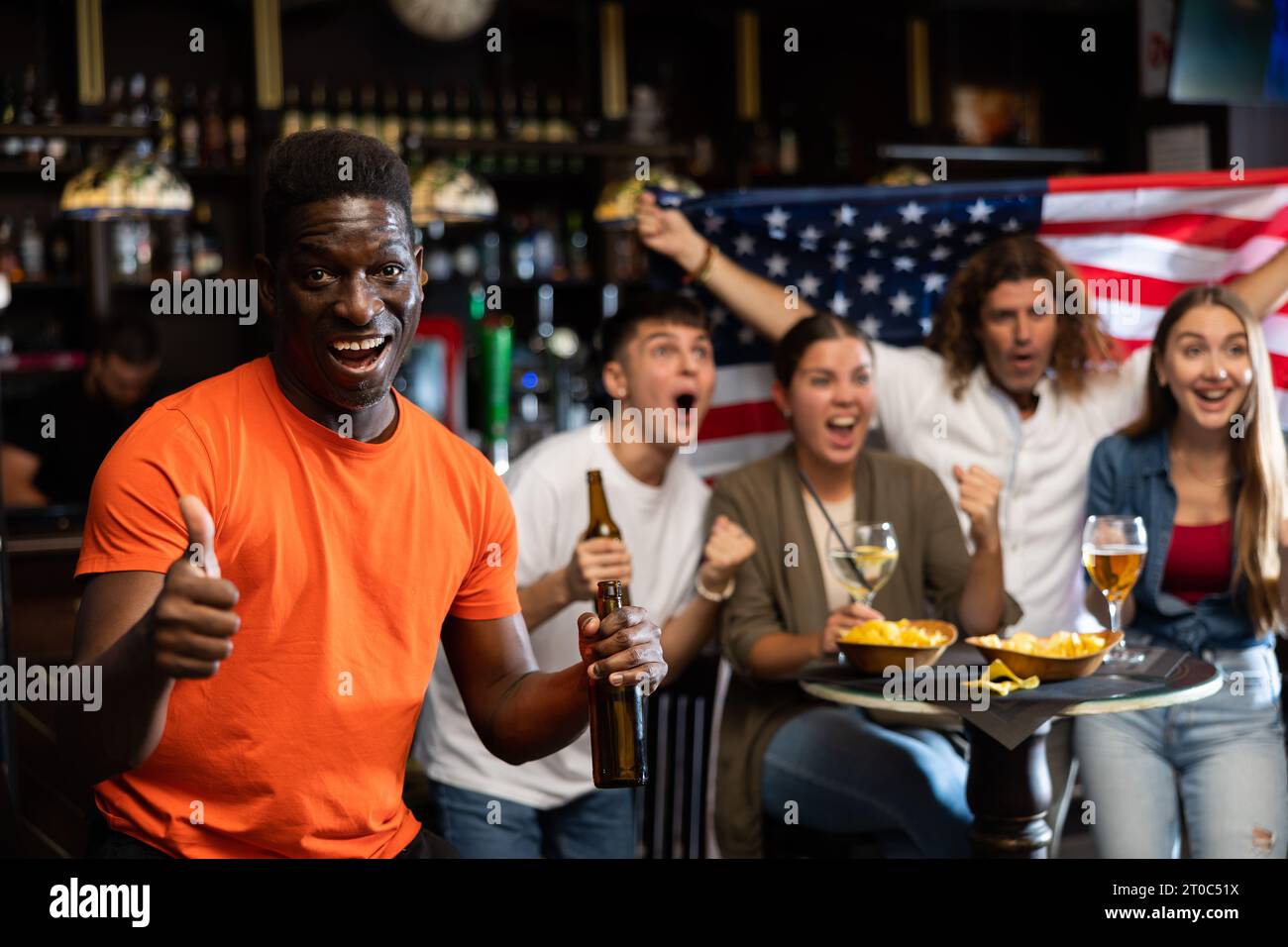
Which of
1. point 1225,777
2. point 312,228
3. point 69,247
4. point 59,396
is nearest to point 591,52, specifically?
point 69,247

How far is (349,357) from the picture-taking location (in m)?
1.59

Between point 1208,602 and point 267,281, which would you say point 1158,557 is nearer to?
point 1208,602

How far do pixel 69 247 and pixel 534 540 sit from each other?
14.1 ft

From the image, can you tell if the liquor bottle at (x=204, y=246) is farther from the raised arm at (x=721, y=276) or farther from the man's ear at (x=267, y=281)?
the man's ear at (x=267, y=281)

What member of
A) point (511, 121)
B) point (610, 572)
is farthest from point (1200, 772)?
point (511, 121)

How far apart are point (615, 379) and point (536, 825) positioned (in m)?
0.90

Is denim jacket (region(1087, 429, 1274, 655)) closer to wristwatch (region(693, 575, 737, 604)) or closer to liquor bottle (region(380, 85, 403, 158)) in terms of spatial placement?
wristwatch (region(693, 575, 737, 604))

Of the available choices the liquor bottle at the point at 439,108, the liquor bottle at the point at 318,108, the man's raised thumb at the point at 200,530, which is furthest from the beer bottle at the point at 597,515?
the liquor bottle at the point at 439,108

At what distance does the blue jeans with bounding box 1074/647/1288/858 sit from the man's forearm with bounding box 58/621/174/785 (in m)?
2.00

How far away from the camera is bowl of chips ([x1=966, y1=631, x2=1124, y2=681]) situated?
244 centimetres

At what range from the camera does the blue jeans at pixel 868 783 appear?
2.77 metres

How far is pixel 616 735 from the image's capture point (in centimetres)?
164

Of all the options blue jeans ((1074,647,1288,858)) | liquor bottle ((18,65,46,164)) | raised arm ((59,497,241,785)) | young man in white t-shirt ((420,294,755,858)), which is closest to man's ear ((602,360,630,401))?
young man in white t-shirt ((420,294,755,858))

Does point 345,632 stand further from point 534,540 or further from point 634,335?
point 634,335
